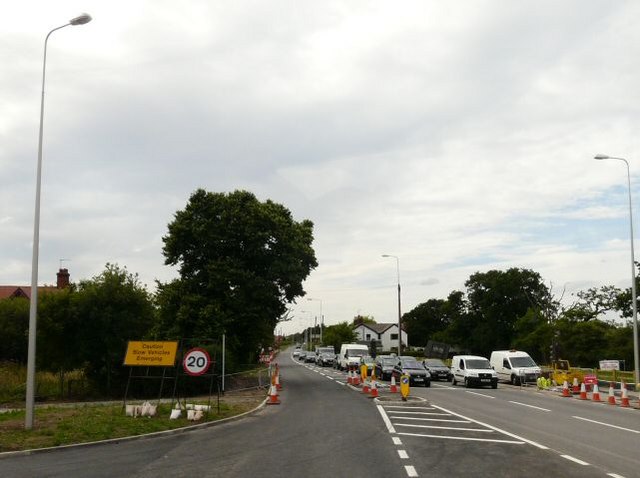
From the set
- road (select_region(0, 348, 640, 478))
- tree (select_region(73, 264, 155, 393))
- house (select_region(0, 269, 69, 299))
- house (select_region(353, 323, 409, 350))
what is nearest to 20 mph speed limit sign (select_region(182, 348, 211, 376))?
road (select_region(0, 348, 640, 478))

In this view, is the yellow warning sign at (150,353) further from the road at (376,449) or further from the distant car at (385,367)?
the distant car at (385,367)

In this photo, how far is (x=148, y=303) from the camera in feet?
92.3

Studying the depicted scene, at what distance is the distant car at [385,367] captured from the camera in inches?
1567

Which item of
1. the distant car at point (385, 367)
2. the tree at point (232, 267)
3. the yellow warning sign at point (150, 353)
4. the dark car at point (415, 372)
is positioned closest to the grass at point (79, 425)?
the yellow warning sign at point (150, 353)

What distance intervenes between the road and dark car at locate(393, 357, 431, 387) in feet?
48.5

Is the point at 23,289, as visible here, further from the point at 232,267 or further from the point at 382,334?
the point at 382,334

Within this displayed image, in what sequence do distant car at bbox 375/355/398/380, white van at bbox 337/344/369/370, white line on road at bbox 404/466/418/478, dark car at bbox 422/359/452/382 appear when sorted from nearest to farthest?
1. white line on road at bbox 404/466/418/478
2. distant car at bbox 375/355/398/380
3. dark car at bbox 422/359/452/382
4. white van at bbox 337/344/369/370

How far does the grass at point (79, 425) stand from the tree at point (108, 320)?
20.8 feet

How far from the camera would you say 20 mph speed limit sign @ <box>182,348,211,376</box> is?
18312 mm

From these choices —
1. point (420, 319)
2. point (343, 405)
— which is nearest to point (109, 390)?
point (343, 405)

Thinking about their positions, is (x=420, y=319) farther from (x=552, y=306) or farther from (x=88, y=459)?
(x=88, y=459)

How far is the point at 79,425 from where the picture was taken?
50.3ft

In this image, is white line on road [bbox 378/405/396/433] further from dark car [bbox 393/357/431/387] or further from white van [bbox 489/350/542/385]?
white van [bbox 489/350/542/385]

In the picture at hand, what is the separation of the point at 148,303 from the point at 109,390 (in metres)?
4.15
